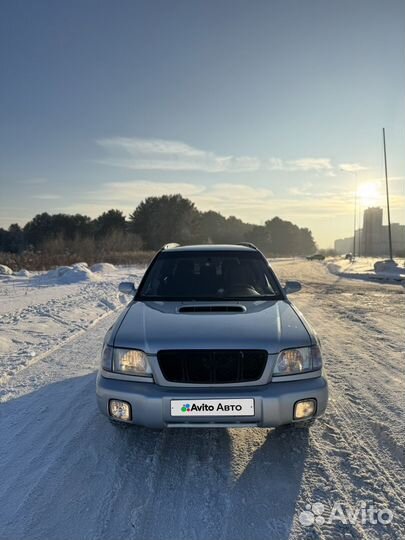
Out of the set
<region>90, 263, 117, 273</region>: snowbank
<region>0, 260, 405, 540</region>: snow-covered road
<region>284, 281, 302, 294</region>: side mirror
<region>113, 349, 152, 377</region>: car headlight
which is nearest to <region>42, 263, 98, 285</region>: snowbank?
<region>90, 263, 117, 273</region>: snowbank

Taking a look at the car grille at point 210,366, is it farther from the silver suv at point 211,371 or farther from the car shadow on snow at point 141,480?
the car shadow on snow at point 141,480

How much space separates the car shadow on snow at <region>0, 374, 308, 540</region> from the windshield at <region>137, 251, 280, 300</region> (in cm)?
138

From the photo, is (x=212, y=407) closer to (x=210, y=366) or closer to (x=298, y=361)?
(x=210, y=366)

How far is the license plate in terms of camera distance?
2754mm

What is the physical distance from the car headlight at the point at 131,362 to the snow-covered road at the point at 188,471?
70cm

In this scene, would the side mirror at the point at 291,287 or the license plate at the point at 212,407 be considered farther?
the side mirror at the point at 291,287

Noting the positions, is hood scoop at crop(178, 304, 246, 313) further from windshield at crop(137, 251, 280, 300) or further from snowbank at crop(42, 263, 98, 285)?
snowbank at crop(42, 263, 98, 285)

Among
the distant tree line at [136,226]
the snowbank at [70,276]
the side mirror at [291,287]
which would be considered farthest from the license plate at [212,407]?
the distant tree line at [136,226]

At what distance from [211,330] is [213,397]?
514mm

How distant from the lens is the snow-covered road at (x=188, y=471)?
233cm

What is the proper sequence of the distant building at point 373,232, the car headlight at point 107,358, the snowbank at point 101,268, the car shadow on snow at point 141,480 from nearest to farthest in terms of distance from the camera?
the car shadow on snow at point 141,480
the car headlight at point 107,358
the snowbank at point 101,268
the distant building at point 373,232

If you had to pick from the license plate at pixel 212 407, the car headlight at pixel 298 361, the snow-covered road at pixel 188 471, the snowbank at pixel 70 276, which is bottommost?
the snow-covered road at pixel 188 471

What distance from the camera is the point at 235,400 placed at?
2.76 meters

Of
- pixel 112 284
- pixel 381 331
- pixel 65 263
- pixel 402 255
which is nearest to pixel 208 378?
pixel 381 331
